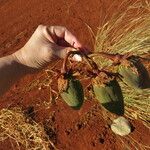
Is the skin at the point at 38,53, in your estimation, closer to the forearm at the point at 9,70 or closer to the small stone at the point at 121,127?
the forearm at the point at 9,70

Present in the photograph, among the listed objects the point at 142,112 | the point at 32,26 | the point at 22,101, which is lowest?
the point at 142,112

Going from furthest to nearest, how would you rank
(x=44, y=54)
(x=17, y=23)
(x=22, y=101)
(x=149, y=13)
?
1. (x=17, y=23)
2. (x=22, y=101)
3. (x=149, y=13)
4. (x=44, y=54)

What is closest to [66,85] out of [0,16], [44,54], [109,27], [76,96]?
[76,96]

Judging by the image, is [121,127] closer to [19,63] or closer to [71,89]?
[19,63]

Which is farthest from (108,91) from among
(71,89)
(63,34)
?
(63,34)

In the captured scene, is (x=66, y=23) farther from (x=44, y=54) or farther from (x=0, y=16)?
(x=44, y=54)

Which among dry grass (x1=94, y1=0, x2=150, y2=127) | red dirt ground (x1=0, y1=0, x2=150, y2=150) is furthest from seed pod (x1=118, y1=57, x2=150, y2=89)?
→ red dirt ground (x1=0, y1=0, x2=150, y2=150)
